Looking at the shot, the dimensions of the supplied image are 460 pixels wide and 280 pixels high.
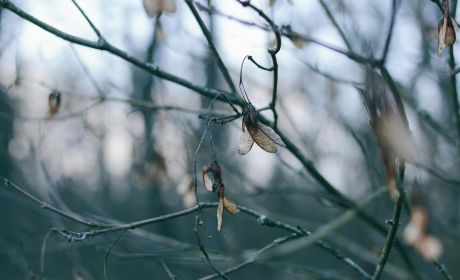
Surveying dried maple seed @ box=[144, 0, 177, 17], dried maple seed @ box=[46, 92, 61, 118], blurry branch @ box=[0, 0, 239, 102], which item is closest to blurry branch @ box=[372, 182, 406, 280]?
blurry branch @ box=[0, 0, 239, 102]

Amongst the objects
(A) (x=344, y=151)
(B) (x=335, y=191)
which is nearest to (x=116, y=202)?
(A) (x=344, y=151)

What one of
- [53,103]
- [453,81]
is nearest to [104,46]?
[53,103]

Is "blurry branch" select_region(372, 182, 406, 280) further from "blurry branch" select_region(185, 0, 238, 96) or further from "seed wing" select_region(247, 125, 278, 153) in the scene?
"blurry branch" select_region(185, 0, 238, 96)

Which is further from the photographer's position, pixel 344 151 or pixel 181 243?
pixel 344 151

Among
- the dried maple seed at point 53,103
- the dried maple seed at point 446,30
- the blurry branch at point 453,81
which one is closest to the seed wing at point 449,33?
the dried maple seed at point 446,30

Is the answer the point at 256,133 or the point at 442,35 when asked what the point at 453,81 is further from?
the point at 256,133

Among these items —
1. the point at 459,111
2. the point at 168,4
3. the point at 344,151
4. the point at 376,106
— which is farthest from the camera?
the point at 344,151

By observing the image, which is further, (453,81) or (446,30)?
(453,81)

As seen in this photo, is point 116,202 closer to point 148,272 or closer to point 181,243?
point 148,272
